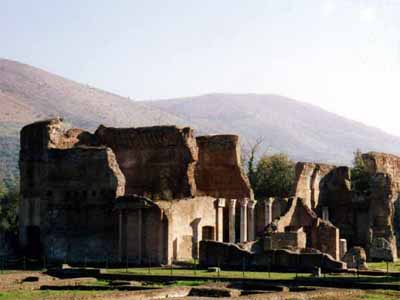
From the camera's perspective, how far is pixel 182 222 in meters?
44.2

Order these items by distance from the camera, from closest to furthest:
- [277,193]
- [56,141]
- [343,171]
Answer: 1. [56,141]
2. [343,171]
3. [277,193]

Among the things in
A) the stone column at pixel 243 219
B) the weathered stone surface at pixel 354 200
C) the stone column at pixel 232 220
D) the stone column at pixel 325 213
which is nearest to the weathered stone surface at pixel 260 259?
the stone column at pixel 232 220

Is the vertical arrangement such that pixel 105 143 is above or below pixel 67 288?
above

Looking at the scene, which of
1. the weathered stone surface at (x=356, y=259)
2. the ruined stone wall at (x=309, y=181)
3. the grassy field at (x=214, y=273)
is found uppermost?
the ruined stone wall at (x=309, y=181)

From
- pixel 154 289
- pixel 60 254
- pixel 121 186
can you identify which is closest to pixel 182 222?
pixel 121 186

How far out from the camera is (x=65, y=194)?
46.4 meters

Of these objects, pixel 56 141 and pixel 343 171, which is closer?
pixel 56 141

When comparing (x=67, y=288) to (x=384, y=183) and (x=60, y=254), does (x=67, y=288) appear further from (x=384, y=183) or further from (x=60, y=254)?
(x=384, y=183)

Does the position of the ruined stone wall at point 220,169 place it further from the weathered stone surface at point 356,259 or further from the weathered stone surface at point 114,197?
the weathered stone surface at point 356,259

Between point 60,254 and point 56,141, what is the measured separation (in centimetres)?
600

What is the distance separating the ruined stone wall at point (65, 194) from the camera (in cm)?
4534

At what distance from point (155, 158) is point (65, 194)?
272 inches

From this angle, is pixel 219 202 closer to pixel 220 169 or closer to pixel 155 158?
pixel 155 158

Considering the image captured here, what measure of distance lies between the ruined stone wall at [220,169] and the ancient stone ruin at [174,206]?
59 mm
